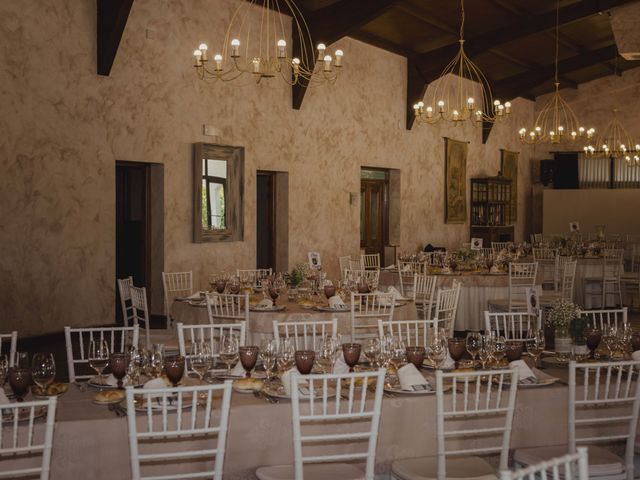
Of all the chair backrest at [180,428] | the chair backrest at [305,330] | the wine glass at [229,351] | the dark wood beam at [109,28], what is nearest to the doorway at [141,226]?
the dark wood beam at [109,28]

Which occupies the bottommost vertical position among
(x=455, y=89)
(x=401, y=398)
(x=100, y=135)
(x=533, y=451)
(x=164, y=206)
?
(x=533, y=451)

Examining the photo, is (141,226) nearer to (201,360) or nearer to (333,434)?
(201,360)

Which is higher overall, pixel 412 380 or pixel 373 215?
pixel 373 215

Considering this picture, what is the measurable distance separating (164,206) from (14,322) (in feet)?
8.65

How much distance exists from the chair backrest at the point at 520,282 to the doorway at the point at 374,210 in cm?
566

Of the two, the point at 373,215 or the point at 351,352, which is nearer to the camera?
the point at 351,352

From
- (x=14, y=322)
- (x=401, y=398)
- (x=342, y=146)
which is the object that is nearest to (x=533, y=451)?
(x=401, y=398)

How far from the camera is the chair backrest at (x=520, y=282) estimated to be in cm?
1007

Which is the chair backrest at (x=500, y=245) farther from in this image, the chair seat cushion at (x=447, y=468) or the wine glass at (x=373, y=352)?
the chair seat cushion at (x=447, y=468)

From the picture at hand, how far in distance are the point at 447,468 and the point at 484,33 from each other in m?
13.1

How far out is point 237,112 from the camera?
1202 centimetres

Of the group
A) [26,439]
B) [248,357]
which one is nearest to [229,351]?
[248,357]

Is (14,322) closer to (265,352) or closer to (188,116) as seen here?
(188,116)

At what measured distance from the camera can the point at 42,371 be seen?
3.71m
